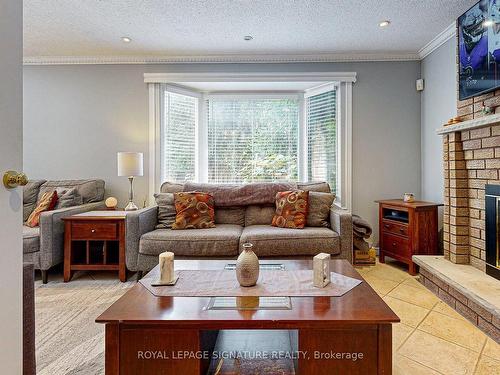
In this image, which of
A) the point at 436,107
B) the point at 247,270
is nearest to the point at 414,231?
the point at 436,107

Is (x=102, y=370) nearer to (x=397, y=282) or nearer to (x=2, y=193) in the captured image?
(x=2, y=193)

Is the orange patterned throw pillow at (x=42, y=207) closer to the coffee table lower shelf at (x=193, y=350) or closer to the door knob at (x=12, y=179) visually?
the coffee table lower shelf at (x=193, y=350)

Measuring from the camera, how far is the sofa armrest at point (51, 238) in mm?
2742

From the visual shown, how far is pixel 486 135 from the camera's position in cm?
225

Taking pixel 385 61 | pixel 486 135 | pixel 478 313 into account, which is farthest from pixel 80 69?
pixel 478 313

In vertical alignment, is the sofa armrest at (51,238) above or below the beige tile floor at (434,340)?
above

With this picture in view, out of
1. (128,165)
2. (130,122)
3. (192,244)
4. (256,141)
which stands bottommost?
(192,244)

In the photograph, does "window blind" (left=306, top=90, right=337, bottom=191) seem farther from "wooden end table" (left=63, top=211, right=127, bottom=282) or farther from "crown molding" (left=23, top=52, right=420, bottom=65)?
"wooden end table" (left=63, top=211, right=127, bottom=282)

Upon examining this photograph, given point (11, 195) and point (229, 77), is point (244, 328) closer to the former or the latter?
point (11, 195)

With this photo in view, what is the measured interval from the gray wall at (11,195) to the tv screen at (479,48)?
2722 mm

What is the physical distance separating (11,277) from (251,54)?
3418 mm

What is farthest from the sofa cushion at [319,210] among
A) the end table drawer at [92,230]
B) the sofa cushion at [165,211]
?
the end table drawer at [92,230]

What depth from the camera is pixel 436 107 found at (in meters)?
3.35

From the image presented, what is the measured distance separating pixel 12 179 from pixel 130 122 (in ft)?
10.1
